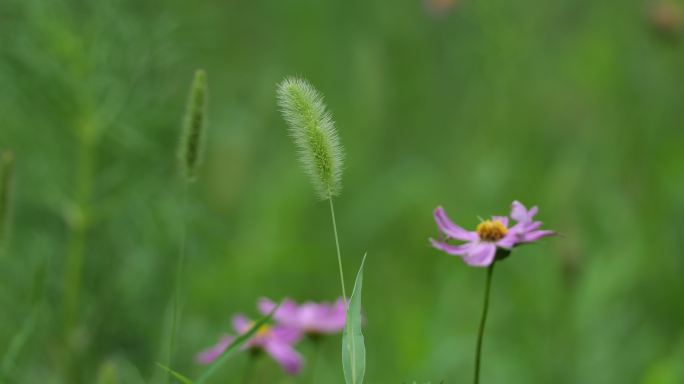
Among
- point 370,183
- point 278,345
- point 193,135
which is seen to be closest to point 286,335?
point 278,345

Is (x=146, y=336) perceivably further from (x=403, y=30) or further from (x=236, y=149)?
(x=403, y=30)

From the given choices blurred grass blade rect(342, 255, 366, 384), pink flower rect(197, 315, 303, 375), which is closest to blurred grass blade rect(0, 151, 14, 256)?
pink flower rect(197, 315, 303, 375)

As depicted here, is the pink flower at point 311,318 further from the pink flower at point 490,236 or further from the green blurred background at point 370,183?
the pink flower at point 490,236

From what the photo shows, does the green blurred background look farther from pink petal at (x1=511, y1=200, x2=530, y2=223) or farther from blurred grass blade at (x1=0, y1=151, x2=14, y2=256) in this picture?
pink petal at (x1=511, y1=200, x2=530, y2=223)

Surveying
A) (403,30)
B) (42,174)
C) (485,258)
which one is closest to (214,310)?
(42,174)

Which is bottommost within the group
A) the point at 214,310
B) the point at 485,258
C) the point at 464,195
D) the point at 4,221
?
the point at 485,258

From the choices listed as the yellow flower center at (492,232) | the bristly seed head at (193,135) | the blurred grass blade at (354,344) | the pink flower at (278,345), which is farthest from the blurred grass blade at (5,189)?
the yellow flower center at (492,232)

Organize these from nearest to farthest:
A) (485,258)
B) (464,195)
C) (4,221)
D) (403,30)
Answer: (485,258)
(4,221)
(464,195)
(403,30)

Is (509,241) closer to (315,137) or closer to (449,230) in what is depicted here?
(449,230)
